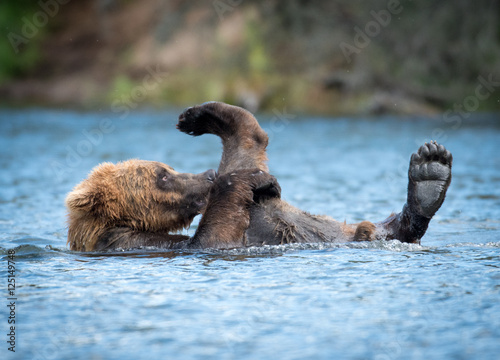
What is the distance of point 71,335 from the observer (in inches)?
154

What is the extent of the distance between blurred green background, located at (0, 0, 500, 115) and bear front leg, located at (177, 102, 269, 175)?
713 inches

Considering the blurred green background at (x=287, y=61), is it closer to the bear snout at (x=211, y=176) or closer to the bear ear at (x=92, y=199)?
the bear snout at (x=211, y=176)

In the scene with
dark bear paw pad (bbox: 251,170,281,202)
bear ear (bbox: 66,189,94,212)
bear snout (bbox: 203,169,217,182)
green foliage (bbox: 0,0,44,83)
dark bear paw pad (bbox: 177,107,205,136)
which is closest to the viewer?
dark bear paw pad (bbox: 251,170,281,202)

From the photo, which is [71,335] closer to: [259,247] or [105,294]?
[105,294]

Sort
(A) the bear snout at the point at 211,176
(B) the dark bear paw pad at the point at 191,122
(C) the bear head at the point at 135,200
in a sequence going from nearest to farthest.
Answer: (C) the bear head at the point at 135,200, (A) the bear snout at the point at 211,176, (B) the dark bear paw pad at the point at 191,122

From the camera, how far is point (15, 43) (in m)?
39.8

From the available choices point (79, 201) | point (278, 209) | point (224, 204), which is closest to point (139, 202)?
point (79, 201)

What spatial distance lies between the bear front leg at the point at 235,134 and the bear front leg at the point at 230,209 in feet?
1.60

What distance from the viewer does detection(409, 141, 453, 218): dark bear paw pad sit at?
5.48 meters

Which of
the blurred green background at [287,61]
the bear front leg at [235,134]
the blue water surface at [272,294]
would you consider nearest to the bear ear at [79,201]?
the blue water surface at [272,294]

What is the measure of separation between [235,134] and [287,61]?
2217cm

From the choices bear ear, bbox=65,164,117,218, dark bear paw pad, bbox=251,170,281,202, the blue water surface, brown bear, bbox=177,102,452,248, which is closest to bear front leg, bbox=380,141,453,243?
brown bear, bbox=177,102,452,248

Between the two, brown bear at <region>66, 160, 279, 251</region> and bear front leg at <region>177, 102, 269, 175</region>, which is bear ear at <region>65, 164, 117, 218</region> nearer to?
brown bear at <region>66, 160, 279, 251</region>

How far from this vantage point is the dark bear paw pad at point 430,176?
18.0 feet
